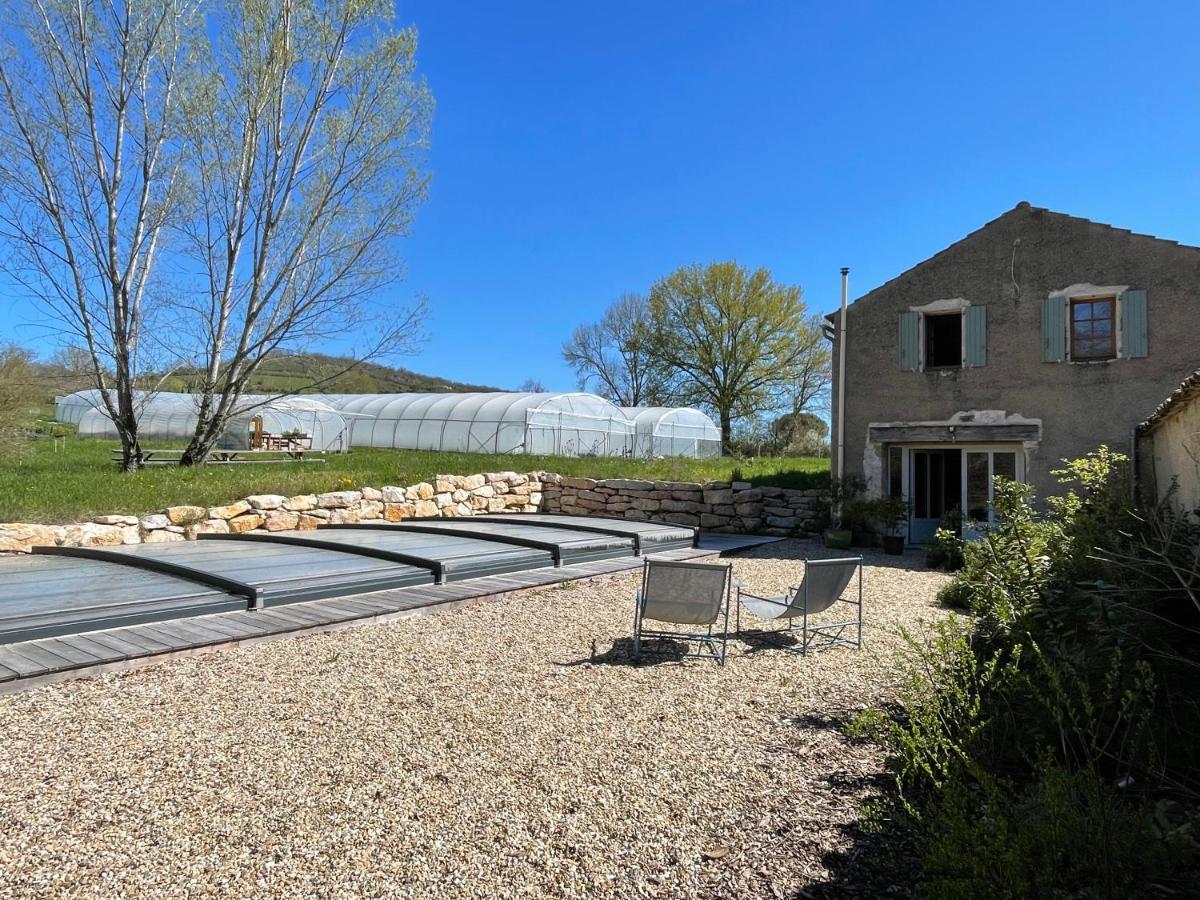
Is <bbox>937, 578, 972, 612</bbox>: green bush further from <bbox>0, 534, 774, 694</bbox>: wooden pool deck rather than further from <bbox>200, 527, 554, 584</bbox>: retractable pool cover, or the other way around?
<bbox>200, 527, 554, 584</bbox>: retractable pool cover

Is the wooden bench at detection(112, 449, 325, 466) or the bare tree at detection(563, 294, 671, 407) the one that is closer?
the wooden bench at detection(112, 449, 325, 466)

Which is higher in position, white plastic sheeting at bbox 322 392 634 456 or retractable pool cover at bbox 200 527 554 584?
white plastic sheeting at bbox 322 392 634 456

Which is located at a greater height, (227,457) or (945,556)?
(227,457)

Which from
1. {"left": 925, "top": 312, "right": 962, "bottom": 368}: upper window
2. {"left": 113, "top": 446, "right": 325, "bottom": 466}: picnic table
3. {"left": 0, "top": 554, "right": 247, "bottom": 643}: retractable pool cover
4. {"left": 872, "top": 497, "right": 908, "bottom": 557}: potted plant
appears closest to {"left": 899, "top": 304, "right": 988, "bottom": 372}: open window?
{"left": 925, "top": 312, "right": 962, "bottom": 368}: upper window

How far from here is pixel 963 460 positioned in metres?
12.2

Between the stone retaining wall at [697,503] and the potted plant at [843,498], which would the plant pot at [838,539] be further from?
the stone retaining wall at [697,503]

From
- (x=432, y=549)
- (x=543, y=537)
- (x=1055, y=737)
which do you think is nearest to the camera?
(x=1055, y=737)

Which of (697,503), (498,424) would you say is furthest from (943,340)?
(498,424)

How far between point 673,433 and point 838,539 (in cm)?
1777

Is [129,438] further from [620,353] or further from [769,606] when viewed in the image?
[620,353]

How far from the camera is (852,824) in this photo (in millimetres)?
2809

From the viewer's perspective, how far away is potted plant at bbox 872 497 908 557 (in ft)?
38.0

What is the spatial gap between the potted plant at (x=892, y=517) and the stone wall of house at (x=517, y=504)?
61.1 inches

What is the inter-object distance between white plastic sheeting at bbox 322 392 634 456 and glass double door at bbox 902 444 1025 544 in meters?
13.6
